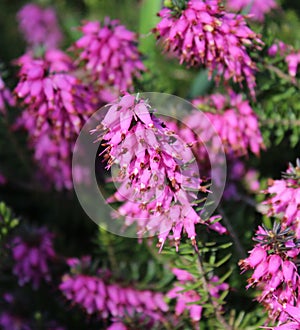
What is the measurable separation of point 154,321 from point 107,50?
34.3 inches

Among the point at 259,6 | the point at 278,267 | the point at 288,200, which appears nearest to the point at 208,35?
the point at 288,200

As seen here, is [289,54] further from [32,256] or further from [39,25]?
Result: [39,25]

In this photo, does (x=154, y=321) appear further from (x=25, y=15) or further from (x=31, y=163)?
(x=25, y=15)

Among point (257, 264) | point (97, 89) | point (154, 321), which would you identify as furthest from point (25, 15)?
point (257, 264)

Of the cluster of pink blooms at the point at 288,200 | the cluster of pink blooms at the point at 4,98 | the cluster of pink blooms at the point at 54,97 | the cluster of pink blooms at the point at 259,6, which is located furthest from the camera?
the cluster of pink blooms at the point at 259,6

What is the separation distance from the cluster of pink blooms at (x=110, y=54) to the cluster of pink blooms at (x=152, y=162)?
633 millimetres

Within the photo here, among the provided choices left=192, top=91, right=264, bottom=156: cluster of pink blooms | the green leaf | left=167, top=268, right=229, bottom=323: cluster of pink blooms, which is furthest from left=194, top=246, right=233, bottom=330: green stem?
the green leaf

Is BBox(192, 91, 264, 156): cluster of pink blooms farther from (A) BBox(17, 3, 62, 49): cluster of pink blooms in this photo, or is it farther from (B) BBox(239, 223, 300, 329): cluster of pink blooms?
(A) BBox(17, 3, 62, 49): cluster of pink blooms

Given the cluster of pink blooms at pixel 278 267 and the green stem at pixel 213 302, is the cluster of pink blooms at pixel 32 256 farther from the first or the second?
the cluster of pink blooms at pixel 278 267

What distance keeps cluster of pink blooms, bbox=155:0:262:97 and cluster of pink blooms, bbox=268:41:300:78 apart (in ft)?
0.54

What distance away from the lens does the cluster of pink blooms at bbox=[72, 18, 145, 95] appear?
1743 mm

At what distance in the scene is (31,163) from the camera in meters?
2.45

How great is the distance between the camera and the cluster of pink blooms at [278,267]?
3.59 ft

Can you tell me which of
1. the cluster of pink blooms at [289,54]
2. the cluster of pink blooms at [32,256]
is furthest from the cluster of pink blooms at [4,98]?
the cluster of pink blooms at [289,54]
